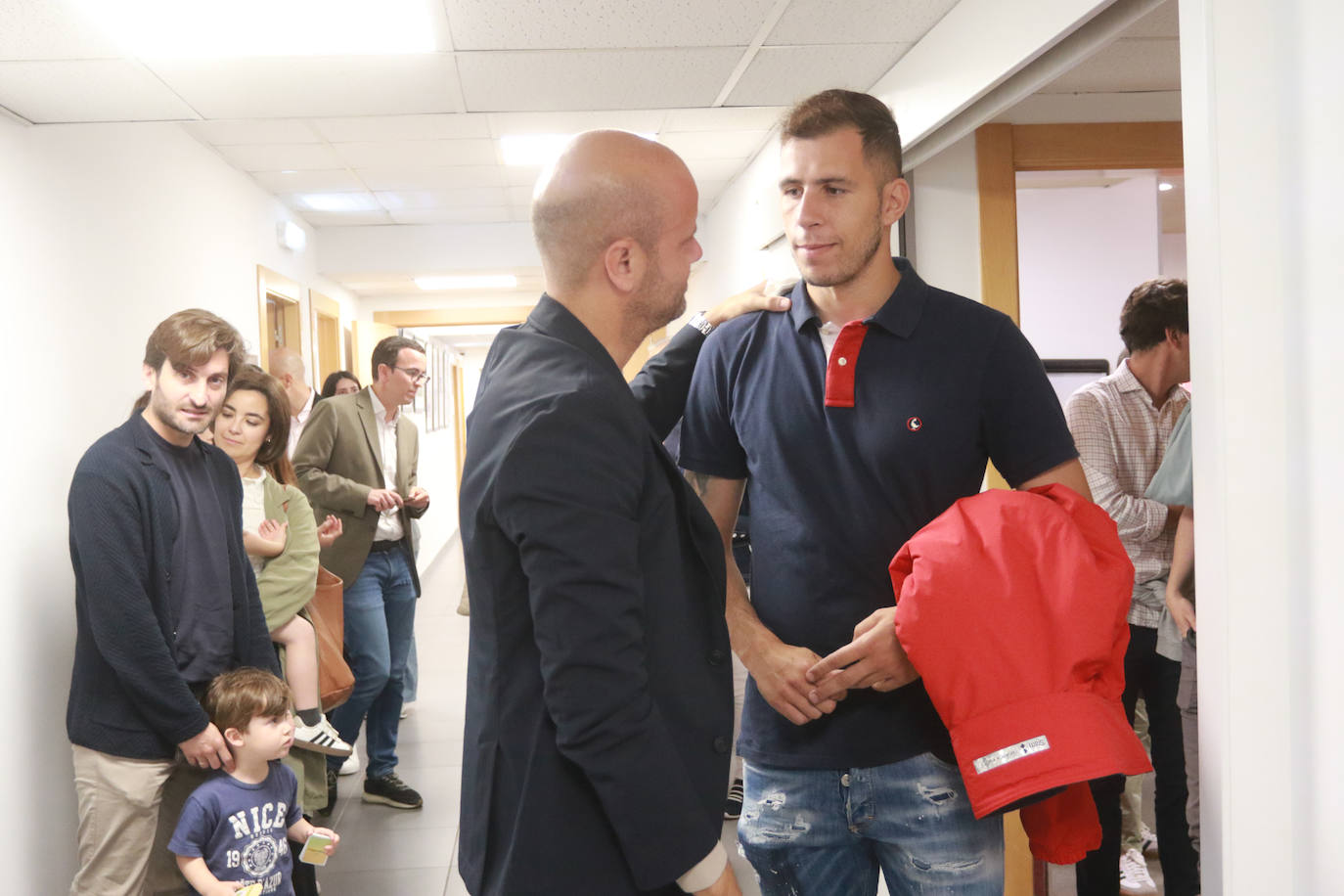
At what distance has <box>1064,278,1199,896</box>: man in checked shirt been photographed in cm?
282

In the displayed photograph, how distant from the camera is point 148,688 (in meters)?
Result: 2.37

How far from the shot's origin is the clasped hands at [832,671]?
147cm

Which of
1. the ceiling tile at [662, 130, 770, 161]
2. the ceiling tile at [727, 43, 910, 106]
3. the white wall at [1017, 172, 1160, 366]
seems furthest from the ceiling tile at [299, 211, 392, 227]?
the white wall at [1017, 172, 1160, 366]

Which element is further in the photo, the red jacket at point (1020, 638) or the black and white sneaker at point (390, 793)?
the black and white sneaker at point (390, 793)

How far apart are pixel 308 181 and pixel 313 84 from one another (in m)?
3.08

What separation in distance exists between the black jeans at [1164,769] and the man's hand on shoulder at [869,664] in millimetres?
1618

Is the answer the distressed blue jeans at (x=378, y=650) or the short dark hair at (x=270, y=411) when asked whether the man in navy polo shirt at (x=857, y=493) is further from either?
the distressed blue jeans at (x=378, y=650)

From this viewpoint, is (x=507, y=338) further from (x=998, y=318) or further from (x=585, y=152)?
(x=998, y=318)

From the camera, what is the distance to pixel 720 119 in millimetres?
4957

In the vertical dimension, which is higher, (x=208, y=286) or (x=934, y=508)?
(x=208, y=286)

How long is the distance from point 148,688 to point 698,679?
1.66m

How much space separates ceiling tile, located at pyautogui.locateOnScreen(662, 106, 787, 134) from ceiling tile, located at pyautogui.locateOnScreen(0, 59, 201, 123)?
2.36 m

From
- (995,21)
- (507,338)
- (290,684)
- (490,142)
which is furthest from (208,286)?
(507,338)

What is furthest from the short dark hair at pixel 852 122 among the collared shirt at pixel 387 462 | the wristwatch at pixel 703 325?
the collared shirt at pixel 387 462
